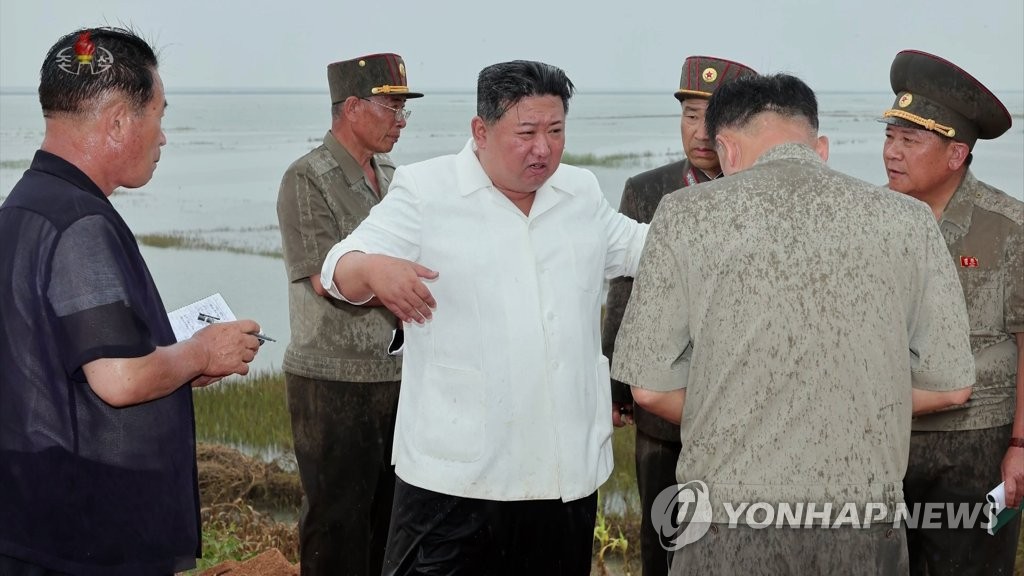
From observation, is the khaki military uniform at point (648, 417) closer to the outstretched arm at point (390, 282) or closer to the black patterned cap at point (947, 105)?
the black patterned cap at point (947, 105)

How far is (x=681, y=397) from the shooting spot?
216cm

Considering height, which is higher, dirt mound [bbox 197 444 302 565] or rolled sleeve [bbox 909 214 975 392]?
rolled sleeve [bbox 909 214 975 392]

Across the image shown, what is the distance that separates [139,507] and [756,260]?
1262mm

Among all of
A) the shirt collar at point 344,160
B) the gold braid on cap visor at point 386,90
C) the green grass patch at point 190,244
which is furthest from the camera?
the green grass patch at point 190,244

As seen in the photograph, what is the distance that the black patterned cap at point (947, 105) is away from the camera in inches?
124

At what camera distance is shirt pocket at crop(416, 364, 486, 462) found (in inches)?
94.4

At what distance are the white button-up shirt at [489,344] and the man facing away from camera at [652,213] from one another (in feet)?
2.78

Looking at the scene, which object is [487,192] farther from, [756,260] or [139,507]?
[139,507]

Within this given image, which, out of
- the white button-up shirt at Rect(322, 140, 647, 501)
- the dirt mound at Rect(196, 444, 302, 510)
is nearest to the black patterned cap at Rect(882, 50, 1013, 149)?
the white button-up shirt at Rect(322, 140, 647, 501)

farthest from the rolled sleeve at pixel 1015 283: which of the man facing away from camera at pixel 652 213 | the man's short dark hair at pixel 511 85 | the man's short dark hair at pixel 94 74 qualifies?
the man's short dark hair at pixel 94 74

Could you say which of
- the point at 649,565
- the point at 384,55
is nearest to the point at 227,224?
the point at 384,55

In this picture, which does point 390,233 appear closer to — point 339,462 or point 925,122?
point 339,462

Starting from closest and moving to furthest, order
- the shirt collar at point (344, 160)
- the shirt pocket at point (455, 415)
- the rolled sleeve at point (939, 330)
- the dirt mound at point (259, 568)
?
the rolled sleeve at point (939, 330) → the shirt pocket at point (455, 415) → the shirt collar at point (344, 160) → the dirt mound at point (259, 568)

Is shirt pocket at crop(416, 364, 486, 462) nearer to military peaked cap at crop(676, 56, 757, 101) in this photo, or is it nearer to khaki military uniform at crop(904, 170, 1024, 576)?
khaki military uniform at crop(904, 170, 1024, 576)
